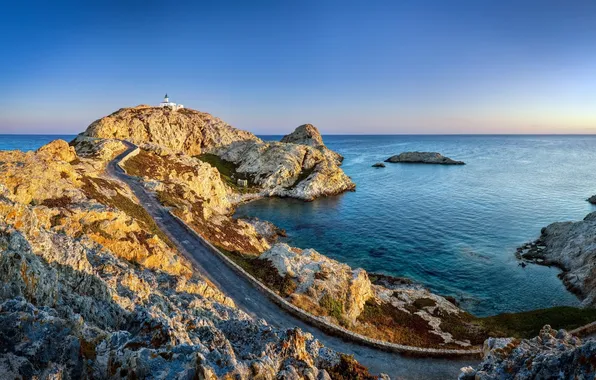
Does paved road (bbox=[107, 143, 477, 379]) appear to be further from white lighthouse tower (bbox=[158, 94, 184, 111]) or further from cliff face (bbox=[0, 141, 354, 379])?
white lighthouse tower (bbox=[158, 94, 184, 111])

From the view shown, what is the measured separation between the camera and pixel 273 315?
28.8m

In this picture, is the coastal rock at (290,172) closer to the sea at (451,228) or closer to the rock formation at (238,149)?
the rock formation at (238,149)

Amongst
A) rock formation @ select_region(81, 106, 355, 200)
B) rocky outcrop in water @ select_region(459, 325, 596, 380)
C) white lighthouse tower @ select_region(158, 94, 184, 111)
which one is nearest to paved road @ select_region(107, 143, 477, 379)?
rocky outcrop in water @ select_region(459, 325, 596, 380)

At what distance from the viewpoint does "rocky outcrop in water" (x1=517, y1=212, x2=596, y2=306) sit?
46250 millimetres

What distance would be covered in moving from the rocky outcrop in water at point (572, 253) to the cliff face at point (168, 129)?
107 meters

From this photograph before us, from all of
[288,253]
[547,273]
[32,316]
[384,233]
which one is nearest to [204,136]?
[384,233]

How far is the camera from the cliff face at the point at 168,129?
111 meters

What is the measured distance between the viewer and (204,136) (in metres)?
146

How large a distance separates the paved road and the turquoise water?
22512 mm

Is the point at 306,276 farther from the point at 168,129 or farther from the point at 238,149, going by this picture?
the point at 168,129

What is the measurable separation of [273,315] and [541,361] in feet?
67.3

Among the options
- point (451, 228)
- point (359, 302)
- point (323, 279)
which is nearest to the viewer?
point (359, 302)

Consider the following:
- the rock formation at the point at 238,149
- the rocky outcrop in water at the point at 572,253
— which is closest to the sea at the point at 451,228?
the rocky outcrop in water at the point at 572,253

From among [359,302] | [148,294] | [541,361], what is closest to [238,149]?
[359,302]
